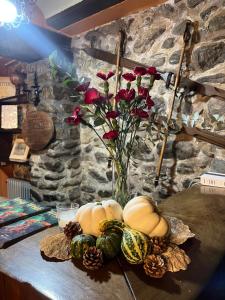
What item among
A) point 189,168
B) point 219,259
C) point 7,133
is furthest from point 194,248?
point 7,133

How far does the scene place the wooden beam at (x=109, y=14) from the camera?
1814 mm

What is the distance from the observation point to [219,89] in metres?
1.55

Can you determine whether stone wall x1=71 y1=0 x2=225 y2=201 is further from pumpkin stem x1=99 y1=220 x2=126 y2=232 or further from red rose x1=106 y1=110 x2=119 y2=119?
pumpkin stem x1=99 y1=220 x2=126 y2=232

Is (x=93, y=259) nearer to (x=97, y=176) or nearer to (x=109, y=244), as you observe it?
(x=109, y=244)

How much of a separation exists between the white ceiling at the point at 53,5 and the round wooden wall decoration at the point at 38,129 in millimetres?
835

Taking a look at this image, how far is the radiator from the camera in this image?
280cm

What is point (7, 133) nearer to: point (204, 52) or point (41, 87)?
point (41, 87)

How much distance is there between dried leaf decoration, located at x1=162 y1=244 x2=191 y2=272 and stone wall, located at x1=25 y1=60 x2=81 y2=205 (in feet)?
5.68

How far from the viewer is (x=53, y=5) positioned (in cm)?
200


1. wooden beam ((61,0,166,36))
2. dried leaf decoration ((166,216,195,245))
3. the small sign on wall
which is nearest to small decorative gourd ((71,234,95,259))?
dried leaf decoration ((166,216,195,245))

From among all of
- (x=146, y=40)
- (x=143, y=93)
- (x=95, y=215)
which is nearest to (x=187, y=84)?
(x=146, y=40)

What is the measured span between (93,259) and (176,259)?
0.76 feet

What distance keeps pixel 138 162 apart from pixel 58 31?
138cm

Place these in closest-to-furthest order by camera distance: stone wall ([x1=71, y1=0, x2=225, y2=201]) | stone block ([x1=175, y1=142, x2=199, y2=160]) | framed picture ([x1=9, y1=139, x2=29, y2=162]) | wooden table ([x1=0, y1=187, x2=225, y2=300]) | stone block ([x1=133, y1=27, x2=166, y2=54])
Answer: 1. wooden table ([x1=0, y1=187, x2=225, y2=300])
2. stone wall ([x1=71, y1=0, x2=225, y2=201])
3. stone block ([x1=175, y1=142, x2=199, y2=160])
4. stone block ([x1=133, y1=27, x2=166, y2=54])
5. framed picture ([x1=9, y1=139, x2=29, y2=162])
